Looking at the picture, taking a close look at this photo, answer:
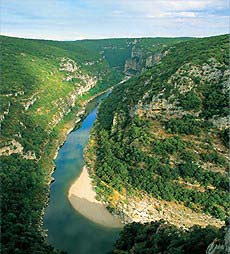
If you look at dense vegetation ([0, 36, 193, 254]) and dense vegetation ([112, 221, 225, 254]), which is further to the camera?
dense vegetation ([0, 36, 193, 254])

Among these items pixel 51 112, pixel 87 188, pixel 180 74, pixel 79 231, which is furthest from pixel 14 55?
pixel 79 231

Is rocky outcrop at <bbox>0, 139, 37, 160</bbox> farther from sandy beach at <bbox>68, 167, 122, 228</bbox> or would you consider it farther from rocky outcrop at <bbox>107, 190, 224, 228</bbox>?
rocky outcrop at <bbox>107, 190, 224, 228</bbox>

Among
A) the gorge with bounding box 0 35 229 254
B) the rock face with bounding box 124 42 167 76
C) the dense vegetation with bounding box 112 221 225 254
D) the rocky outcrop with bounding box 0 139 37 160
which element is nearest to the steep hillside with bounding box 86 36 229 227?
the gorge with bounding box 0 35 229 254

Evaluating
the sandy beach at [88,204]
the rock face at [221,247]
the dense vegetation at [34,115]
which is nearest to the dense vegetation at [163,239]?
the rock face at [221,247]

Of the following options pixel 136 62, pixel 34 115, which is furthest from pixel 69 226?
pixel 136 62

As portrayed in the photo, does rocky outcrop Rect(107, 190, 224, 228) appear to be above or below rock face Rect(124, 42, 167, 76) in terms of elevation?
below

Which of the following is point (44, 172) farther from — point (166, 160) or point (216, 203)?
point (216, 203)

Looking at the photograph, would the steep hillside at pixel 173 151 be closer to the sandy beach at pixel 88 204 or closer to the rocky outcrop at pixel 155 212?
the rocky outcrop at pixel 155 212
